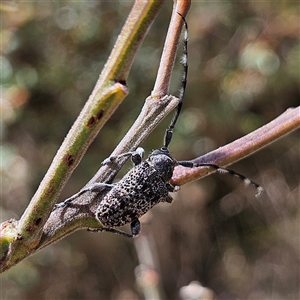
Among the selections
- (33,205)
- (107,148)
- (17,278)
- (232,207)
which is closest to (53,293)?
(17,278)

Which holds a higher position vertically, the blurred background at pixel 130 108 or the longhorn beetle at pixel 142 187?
the longhorn beetle at pixel 142 187

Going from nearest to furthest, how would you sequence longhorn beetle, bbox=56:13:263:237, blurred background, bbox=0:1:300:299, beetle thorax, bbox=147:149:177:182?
longhorn beetle, bbox=56:13:263:237 < beetle thorax, bbox=147:149:177:182 < blurred background, bbox=0:1:300:299

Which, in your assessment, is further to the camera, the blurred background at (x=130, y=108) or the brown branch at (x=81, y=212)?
the blurred background at (x=130, y=108)

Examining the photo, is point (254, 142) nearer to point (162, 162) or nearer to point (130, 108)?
point (162, 162)

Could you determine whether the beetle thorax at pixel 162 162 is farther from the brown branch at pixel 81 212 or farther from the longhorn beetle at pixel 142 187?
the brown branch at pixel 81 212

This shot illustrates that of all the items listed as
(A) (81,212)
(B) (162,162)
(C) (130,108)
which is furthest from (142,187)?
(C) (130,108)

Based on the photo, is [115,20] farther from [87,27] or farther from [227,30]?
[227,30]

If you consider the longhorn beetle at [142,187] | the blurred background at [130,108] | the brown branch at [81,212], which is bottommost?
the blurred background at [130,108]

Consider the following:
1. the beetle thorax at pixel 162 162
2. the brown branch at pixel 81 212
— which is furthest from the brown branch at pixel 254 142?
the beetle thorax at pixel 162 162

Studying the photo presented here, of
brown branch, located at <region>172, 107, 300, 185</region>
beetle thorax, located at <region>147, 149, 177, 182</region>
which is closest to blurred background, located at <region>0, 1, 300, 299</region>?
beetle thorax, located at <region>147, 149, 177, 182</region>

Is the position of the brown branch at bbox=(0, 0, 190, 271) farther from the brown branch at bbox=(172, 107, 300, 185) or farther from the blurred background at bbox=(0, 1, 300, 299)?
the blurred background at bbox=(0, 1, 300, 299)
